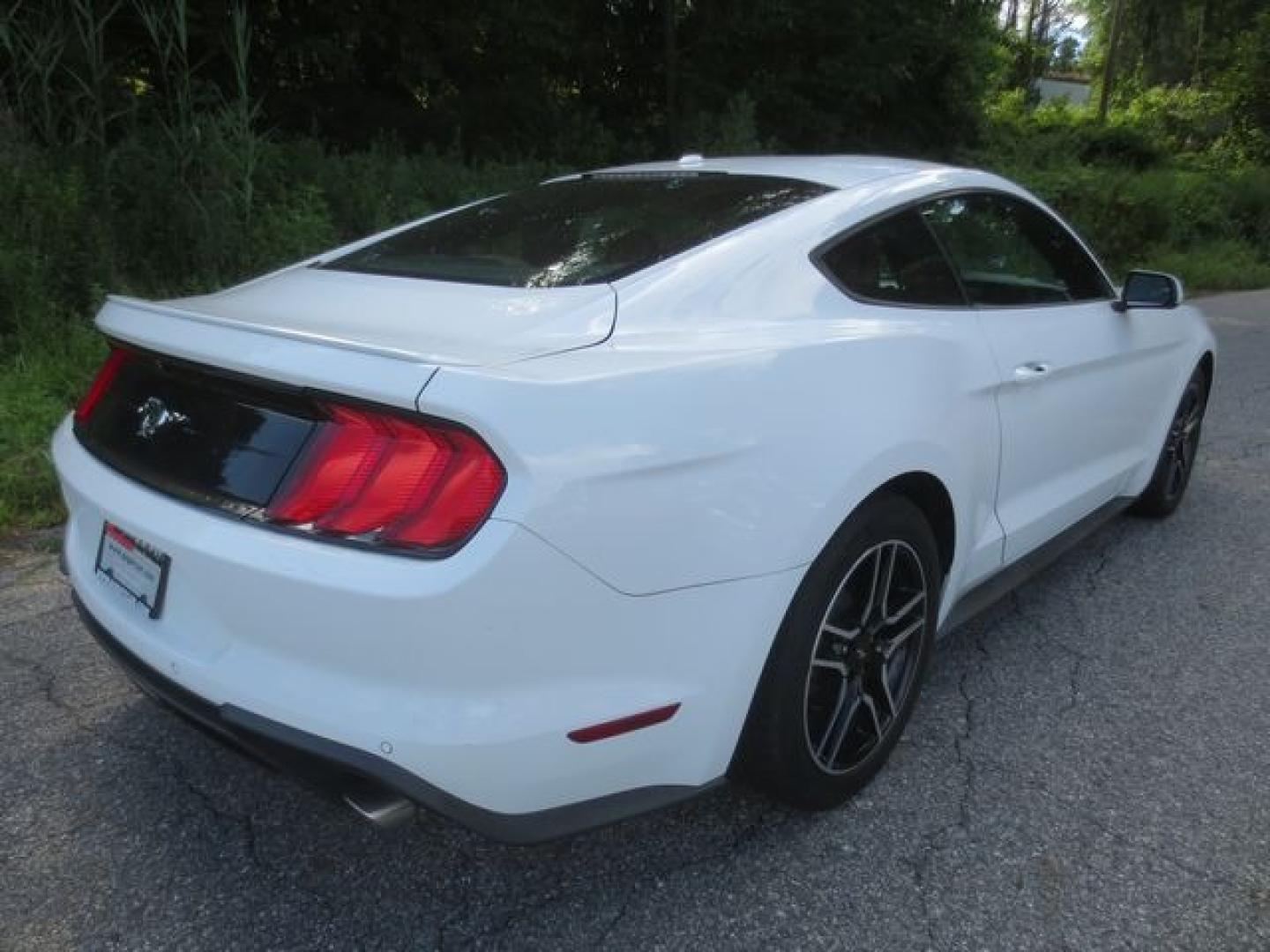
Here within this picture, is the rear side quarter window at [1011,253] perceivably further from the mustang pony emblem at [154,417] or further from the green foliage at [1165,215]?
the green foliage at [1165,215]

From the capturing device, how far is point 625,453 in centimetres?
183

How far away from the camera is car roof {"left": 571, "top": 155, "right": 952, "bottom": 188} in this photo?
113 inches

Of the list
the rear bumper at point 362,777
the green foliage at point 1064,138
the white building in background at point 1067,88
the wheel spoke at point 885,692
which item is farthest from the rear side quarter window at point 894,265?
the white building in background at point 1067,88

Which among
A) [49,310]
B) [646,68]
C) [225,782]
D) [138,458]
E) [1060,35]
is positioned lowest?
[225,782]

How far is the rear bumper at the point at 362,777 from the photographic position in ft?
5.76

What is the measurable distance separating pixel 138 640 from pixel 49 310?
4.41 metres

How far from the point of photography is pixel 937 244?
9.43 ft

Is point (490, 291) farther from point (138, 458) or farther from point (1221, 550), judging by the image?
point (1221, 550)

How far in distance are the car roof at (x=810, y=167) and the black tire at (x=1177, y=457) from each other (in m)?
1.91

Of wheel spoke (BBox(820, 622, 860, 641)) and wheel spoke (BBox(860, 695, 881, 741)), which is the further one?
wheel spoke (BBox(860, 695, 881, 741))

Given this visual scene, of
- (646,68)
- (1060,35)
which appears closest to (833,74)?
(646,68)

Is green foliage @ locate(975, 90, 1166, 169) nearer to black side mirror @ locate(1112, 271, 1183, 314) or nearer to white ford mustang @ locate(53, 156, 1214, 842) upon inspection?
black side mirror @ locate(1112, 271, 1183, 314)

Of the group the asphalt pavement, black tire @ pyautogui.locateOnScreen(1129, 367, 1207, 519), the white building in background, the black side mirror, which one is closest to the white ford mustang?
the asphalt pavement

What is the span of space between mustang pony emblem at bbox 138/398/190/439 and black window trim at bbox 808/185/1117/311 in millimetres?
1421
